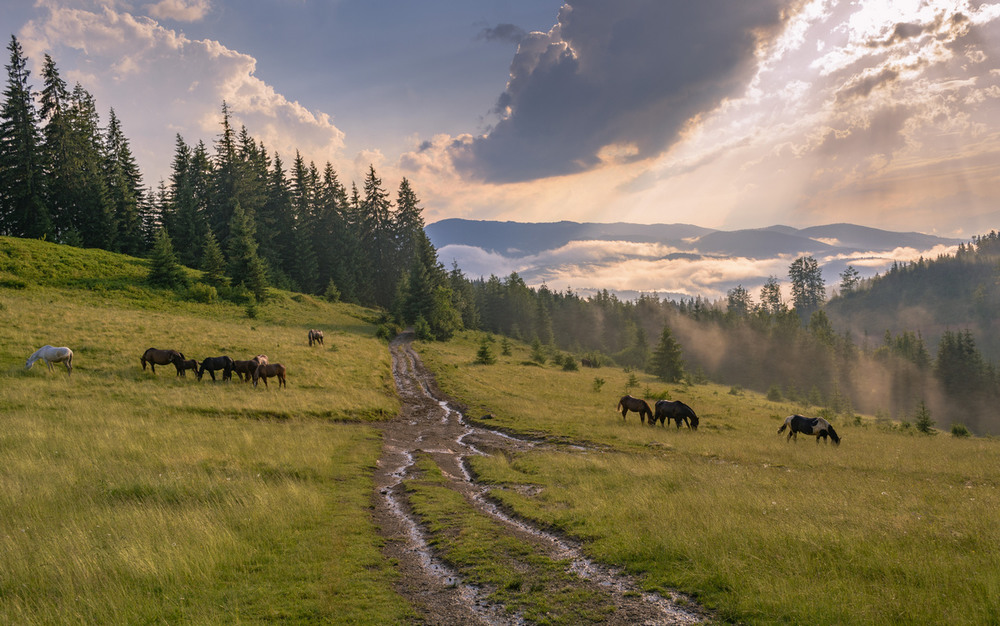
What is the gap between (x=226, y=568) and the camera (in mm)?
8023

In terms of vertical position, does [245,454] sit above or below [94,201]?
below

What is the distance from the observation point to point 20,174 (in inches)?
2307

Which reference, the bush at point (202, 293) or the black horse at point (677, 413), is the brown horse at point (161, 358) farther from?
the black horse at point (677, 413)

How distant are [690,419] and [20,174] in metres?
83.7

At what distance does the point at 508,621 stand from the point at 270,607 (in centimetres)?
358

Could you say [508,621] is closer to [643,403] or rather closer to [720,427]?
[643,403]

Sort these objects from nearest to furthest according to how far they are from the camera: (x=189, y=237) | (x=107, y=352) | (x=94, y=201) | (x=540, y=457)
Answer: (x=540, y=457) < (x=107, y=352) < (x=94, y=201) < (x=189, y=237)

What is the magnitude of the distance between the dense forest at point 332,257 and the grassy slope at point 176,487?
29.3 meters

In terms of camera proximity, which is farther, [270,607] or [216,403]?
[216,403]

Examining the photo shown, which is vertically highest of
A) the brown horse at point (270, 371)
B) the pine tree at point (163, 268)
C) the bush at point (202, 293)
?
the pine tree at point (163, 268)

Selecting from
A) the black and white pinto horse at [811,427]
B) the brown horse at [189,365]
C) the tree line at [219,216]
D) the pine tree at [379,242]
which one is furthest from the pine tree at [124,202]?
the black and white pinto horse at [811,427]

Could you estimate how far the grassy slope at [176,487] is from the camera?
6.95 meters

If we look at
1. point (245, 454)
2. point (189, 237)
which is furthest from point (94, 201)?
point (245, 454)

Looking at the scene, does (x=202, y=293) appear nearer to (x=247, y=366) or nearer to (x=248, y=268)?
(x=248, y=268)
